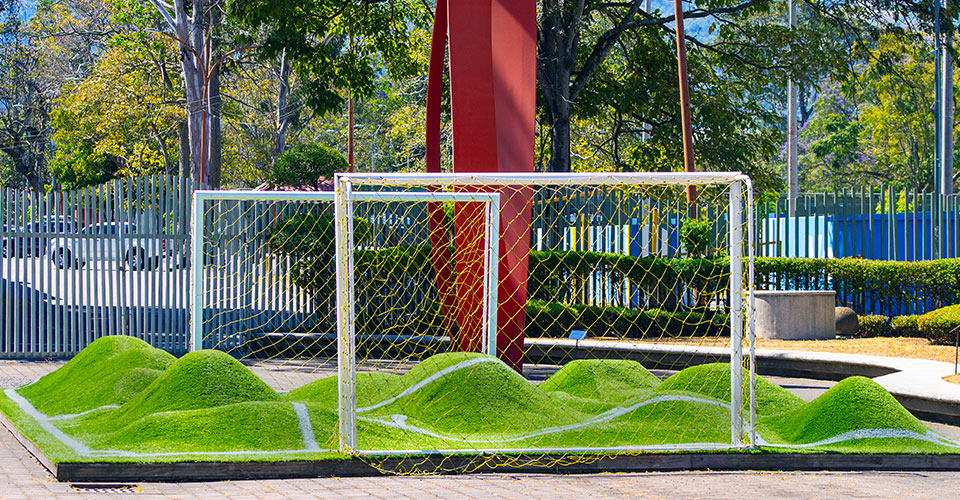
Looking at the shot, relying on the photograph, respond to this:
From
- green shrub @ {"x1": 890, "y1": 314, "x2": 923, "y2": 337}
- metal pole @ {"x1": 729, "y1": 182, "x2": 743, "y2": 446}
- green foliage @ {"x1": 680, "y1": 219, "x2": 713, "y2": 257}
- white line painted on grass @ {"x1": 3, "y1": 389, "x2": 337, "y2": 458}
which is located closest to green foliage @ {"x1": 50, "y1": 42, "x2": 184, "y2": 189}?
green foliage @ {"x1": 680, "y1": 219, "x2": 713, "y2": 257}

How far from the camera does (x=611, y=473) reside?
7785 millimetres

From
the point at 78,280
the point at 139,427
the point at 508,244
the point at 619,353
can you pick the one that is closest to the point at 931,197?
the point at 619,353

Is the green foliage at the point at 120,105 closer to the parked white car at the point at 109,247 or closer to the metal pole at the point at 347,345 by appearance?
the parked white car at the point at 109,247

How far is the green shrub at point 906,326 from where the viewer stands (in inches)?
650

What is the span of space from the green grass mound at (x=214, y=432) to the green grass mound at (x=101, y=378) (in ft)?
5.48

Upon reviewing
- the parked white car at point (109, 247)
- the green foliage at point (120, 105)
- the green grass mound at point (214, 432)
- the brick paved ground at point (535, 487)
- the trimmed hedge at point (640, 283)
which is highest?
the green foliage at point (120, 105)

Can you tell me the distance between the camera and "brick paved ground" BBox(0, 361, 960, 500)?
22.2ft

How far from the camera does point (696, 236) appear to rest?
18.5 meters

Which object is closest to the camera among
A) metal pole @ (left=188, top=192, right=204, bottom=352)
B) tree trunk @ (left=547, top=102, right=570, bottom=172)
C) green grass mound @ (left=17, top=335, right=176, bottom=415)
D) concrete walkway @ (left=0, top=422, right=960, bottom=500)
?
concrete walkway @ (left=0, top=422, right=960, bottom=500)

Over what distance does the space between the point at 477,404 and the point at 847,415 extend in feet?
9.96

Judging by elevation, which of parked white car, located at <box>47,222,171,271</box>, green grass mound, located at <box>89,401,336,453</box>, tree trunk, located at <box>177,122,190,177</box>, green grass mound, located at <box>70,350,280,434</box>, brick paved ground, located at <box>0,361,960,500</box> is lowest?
brick paved ground, located at <box>0,361,960,500</box>

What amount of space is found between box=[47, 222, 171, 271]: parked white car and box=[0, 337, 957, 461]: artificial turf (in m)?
5.24

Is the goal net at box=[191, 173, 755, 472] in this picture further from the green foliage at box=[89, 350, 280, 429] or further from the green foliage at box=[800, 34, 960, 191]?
the green foliage at box=[800, 34, 960, 191]

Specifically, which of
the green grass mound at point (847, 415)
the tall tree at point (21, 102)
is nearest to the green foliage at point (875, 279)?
the green grass mound at point (847, 415)
